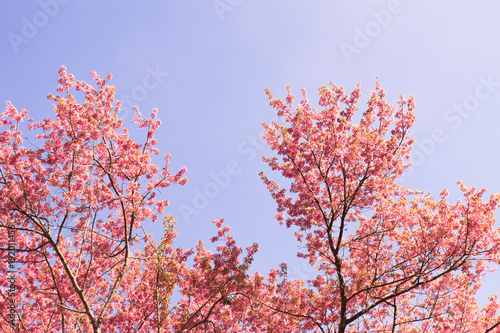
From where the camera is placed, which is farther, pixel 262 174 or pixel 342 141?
pixel 262 174

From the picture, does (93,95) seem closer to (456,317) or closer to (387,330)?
(387,330)

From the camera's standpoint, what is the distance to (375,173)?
10.5 meters

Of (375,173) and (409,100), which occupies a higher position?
(409,100)

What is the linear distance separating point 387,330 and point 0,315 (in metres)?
12.5

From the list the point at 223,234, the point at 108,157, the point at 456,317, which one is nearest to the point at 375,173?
the point at 223,234

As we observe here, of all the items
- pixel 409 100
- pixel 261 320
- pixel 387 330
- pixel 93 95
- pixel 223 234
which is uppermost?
pixel 93 95

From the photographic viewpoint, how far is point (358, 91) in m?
11.1

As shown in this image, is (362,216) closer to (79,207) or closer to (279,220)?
(279,220)

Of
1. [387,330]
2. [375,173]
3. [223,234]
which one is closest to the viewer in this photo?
[375,173]

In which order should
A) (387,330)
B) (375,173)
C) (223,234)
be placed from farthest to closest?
1. (387,330)
2. (223,234)
3. (375,173)

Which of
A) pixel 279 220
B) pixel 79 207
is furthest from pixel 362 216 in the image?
pixel 79 207

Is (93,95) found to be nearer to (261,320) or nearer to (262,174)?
(262,174)

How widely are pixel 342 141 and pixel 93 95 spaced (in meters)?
7.34

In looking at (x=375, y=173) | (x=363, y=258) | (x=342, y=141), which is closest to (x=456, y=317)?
(x=363, y=258)
